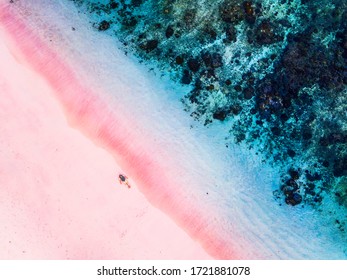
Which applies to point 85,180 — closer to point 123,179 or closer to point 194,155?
point 123,179

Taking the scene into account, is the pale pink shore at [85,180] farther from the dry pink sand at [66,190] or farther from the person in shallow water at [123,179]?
the person in shallow water at [123,179]

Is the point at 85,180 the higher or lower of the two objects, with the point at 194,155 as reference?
lower

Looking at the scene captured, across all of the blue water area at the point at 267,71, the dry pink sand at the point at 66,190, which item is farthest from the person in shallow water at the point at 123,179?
the blue water area at the point at 267,71

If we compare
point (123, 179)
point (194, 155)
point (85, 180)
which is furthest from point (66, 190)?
point (194, 155)
